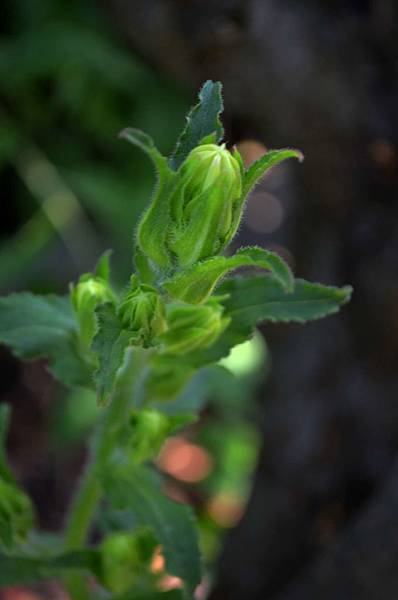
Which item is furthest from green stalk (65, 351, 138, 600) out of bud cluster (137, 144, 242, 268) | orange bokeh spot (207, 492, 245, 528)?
orange bokeh spot (207, 492, 245, 528)

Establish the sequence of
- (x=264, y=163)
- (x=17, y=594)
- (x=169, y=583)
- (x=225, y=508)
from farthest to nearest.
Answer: (x=225, y=508) < (x=17, y=594) < (x=169, y=583) < (x=264, y=163)

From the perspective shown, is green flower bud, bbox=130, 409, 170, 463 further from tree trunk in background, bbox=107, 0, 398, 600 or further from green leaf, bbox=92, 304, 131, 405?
tree trunk in background, bbox=107, 0, 398, 600

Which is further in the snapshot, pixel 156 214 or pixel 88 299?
pixel 88 299

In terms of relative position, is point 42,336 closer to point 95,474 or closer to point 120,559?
point 95,474

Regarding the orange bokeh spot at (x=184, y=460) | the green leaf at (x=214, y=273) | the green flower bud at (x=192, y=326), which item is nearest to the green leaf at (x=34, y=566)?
the green flower bud at (x=192, y=326)

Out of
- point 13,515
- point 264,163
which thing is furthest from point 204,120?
point 13,515

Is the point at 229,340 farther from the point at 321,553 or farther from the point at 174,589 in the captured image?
the point at 321,553

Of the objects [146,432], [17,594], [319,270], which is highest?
[146,432]

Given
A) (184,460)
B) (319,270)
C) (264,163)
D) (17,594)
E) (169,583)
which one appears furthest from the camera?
(184,460)
